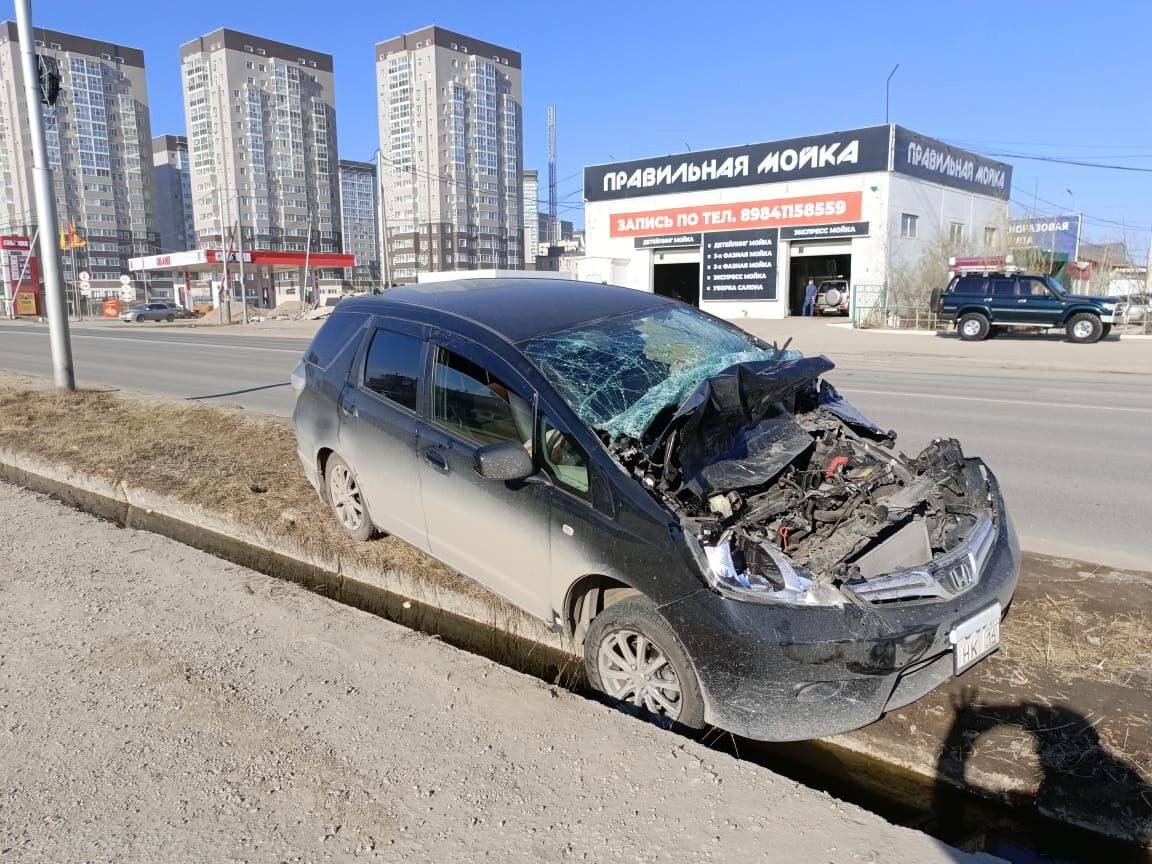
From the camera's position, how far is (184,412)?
9992mm

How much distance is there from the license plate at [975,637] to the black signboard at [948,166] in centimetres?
3072

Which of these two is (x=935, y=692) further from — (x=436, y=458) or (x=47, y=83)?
Answer: (x=47, y=83)

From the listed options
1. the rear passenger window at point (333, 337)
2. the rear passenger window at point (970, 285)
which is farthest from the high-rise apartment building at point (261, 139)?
the rear passenger window at point (333, 337)

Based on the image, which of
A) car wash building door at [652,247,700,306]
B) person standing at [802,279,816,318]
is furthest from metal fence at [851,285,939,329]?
car wash building door at [652,247,700,306]

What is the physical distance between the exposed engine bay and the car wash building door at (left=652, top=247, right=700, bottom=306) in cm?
3382

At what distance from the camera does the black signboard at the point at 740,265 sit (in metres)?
33.9

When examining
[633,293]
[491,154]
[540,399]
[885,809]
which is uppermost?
[491,154]

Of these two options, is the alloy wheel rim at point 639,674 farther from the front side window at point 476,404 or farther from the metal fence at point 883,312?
the metal fence at point 883,312

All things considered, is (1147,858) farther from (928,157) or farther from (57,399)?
(928,157)

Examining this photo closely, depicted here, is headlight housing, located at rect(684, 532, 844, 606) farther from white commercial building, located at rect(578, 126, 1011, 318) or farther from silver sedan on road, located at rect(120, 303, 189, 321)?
silver sedan on road, located at rect(120, 303, 189, 321)

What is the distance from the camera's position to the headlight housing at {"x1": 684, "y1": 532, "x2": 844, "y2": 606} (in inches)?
116

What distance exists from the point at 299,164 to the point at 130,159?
851 inches

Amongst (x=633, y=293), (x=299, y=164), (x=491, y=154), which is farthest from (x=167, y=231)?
(x=633, y=293)

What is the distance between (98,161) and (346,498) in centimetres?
10908
